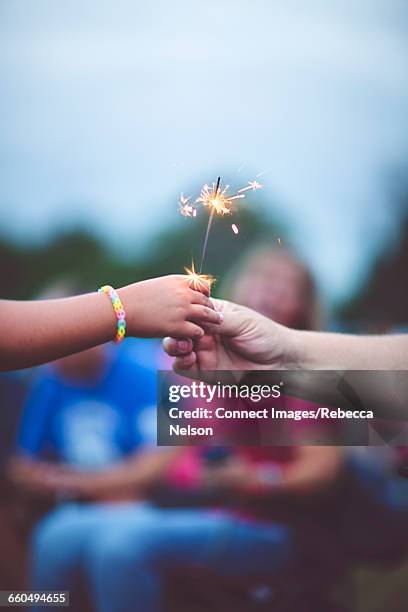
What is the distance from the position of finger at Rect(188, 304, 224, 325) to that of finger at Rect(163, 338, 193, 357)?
0.21ft

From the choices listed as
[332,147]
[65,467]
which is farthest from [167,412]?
[332,147]

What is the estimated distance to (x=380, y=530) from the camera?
236 cm

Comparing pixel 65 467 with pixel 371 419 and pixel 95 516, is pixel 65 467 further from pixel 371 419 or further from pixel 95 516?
pixel 371 419

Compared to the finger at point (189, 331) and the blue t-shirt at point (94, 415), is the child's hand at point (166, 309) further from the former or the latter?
the blue t-shirt at point (94, 415)

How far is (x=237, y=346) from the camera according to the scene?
2.34 meters

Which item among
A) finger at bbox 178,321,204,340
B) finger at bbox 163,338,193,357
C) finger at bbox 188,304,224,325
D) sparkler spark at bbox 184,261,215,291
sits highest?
sparkler spark at bbox 184,261,215,291

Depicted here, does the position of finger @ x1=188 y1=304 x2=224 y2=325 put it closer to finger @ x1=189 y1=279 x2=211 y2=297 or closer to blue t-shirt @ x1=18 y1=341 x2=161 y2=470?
finger @ x1=189 y1=279 x2=211 y2=297

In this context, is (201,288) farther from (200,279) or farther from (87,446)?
(87,446)

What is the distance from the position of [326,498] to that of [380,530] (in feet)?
0.56

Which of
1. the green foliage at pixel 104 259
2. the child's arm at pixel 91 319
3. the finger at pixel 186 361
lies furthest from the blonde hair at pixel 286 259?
the finger at pixel 186 361

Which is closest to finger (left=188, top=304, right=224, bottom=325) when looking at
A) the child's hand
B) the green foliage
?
the child's hand

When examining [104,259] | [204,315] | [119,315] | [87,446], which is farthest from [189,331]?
[87,446]

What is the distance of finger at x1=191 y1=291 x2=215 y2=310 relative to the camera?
2297mm

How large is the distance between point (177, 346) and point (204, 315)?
4.3 inches
